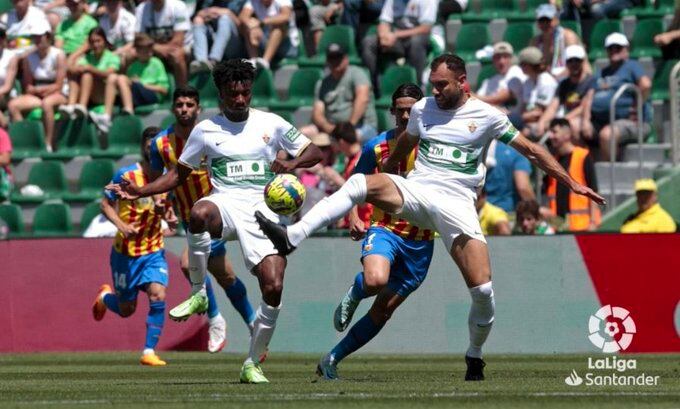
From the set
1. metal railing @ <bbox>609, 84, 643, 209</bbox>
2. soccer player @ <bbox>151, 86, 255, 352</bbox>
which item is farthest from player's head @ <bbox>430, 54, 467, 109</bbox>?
metal railing @ <bbox>609, 84, 643, 209</bbox>

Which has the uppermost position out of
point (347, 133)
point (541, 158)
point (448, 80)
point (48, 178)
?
point (448, 80)

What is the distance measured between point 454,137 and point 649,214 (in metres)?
6.16

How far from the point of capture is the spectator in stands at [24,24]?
71.8 ft

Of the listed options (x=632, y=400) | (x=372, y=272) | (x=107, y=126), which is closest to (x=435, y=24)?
(x=107, y=126)

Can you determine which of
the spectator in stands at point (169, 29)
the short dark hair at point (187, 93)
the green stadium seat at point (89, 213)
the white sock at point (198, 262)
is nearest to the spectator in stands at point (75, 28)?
the spectator in stands at point (169, 29)

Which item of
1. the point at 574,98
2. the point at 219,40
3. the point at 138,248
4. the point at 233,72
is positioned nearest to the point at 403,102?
the point at 233,72

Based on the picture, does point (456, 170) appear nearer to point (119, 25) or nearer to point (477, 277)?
point (477, 277)

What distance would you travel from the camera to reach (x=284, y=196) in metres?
10.5

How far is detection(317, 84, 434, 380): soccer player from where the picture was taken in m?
11.8

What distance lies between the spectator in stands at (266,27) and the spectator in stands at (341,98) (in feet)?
4.13

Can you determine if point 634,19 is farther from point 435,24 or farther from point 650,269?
point 650,269

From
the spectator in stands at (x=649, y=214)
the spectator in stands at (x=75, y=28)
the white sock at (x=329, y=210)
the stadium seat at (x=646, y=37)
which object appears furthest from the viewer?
the spectator in stands at (x=75, y=28)

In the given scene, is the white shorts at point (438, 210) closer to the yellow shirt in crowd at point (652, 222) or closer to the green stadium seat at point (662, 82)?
the yellow shirt in crowd at point (652, 222)

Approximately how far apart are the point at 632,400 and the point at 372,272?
2.64 meters
